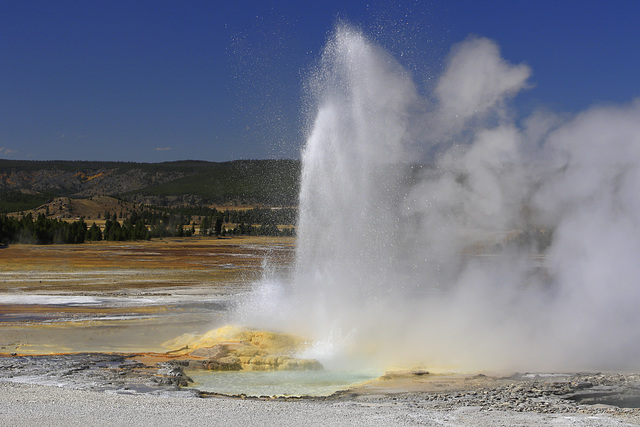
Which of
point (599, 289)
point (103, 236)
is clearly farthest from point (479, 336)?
point (103, 236)

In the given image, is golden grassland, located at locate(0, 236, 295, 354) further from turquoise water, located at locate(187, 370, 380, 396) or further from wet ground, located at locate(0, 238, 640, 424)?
turquoise water, located at locate(187, 370, 380, 396)

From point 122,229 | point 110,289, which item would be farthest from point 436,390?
point 122,229

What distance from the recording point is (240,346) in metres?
15.1

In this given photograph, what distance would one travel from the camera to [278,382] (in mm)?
12938

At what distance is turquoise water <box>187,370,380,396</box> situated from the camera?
1220cm

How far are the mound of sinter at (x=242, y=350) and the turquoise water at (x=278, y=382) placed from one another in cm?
24

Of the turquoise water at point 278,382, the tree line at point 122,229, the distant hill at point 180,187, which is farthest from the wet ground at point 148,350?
the distant hill at point 180,187

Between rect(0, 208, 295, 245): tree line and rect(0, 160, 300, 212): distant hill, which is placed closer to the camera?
rect(0, 208, 295, 245): tree line

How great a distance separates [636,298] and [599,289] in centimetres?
76

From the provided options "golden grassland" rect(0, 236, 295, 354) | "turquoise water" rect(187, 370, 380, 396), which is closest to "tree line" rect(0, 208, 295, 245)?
"golden grassland" rect(0, 236, 295, 354)

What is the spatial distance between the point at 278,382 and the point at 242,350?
2014mm

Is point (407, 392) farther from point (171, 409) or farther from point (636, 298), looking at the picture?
point (636, 298)

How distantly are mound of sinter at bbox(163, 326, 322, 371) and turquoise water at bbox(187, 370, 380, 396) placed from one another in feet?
0.80

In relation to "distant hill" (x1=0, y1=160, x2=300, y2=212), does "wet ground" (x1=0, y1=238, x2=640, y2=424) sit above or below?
below
